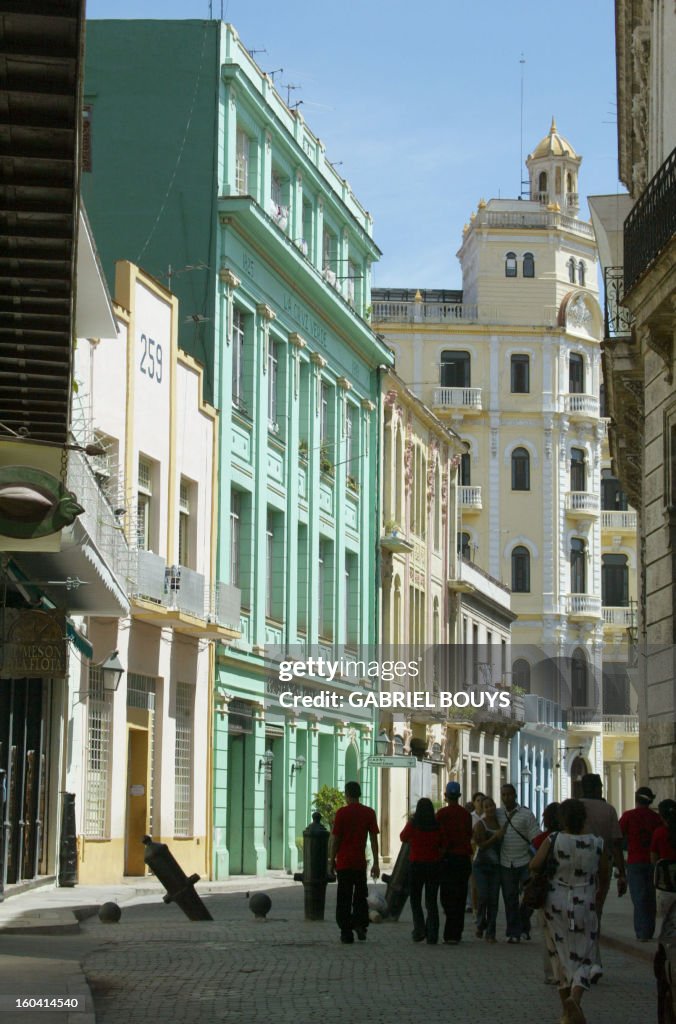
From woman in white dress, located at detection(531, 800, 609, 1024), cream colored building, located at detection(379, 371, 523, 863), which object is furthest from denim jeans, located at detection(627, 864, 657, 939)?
cream colored building, located at detection(379, 371, 523, 863)

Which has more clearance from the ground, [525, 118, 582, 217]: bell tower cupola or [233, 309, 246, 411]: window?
[525, 118, 582, 217]: bell tower cupola

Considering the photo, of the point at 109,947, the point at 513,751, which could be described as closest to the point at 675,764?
the point at 109,947

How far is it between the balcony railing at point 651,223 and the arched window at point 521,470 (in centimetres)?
4933

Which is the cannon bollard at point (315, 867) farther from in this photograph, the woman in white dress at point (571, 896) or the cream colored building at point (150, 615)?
the woman in white dress at point (571, 896)

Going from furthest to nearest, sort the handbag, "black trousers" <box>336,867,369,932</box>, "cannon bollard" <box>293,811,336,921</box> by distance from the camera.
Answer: "cannon bollard" <box>293,811,336,921</box> → "black trousers" <box>336,867,369,932</box> → the handbag

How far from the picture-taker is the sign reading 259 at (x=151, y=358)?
30250mm

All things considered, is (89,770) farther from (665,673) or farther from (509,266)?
(509,266)

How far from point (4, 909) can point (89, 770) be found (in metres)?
7.05

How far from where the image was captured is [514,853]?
18969 mm

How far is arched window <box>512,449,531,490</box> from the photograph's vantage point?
71188mm

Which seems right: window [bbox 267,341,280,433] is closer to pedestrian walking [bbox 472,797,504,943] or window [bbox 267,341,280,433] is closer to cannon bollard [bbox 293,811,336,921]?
cannon bollard [bbox 293,811,336,921]

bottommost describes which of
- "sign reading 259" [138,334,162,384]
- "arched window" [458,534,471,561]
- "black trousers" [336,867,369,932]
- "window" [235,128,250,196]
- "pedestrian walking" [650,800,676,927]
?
"black trousers" [336,867,369,932]

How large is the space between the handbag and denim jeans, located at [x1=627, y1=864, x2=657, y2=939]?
256 inches

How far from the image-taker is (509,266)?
237ft
